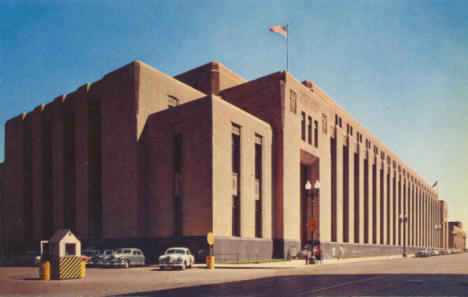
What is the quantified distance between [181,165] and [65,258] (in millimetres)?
19762

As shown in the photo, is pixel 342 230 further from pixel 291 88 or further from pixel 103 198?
pixel 103 198

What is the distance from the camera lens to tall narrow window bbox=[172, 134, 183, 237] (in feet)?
132

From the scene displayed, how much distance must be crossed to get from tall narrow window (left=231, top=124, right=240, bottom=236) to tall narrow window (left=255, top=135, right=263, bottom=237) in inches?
130

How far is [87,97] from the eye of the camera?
159 ft

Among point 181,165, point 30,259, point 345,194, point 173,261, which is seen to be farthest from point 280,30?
point 30,259

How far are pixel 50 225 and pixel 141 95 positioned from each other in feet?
69.1

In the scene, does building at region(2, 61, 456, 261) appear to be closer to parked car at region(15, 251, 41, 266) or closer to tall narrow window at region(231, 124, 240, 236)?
tall narrow window at region(231, 124, 240, 236)

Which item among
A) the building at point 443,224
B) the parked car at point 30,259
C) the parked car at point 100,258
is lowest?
the building at point 443,224

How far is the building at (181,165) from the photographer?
3950 cm

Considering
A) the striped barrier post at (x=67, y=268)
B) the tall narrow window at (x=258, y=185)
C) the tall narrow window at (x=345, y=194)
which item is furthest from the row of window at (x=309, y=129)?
the striped barrier post at (x=67, y=268)

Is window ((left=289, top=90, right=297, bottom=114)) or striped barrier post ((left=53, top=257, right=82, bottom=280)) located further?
window ((left=289, top=90, right=297, bottom=114))

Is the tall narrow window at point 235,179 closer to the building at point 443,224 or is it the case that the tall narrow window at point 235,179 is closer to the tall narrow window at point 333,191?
the tall narrow window at point 333,191

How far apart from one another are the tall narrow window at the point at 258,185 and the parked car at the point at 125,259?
13583 mm

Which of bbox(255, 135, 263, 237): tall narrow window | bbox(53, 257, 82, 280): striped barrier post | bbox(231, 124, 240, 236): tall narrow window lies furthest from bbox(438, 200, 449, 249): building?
bbox(53, 257, 82, 280): striped barrier post
